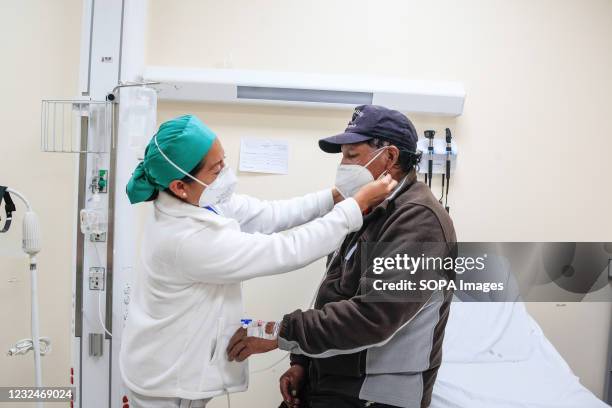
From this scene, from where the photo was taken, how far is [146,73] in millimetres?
2139

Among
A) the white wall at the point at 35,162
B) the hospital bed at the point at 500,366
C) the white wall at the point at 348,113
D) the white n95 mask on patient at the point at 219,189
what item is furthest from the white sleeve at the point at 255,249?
the white wall at the point at 35,162

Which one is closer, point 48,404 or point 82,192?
point 82,192

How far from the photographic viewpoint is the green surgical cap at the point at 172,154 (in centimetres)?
113

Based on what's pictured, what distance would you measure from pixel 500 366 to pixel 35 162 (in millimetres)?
2403

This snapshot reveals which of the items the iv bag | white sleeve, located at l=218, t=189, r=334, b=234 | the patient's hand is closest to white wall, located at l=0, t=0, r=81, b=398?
the iv bag

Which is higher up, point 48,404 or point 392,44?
point 392,44

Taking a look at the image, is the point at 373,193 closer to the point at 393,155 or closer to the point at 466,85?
the point at 393,155

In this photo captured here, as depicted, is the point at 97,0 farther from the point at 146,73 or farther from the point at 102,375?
the point at 102,375

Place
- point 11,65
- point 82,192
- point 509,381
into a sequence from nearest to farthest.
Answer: point 509,381
point 82,192
point 11,65

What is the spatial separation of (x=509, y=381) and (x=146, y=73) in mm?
2168

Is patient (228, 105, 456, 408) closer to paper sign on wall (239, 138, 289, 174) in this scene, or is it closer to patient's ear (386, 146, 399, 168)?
patient's ear (386, 146, 399, 168)

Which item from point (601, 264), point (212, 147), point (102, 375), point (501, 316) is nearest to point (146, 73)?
point (212, 147)

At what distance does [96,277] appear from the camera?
192 centimetres

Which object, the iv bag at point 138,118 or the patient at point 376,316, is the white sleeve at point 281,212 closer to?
the patient at point 376,316
